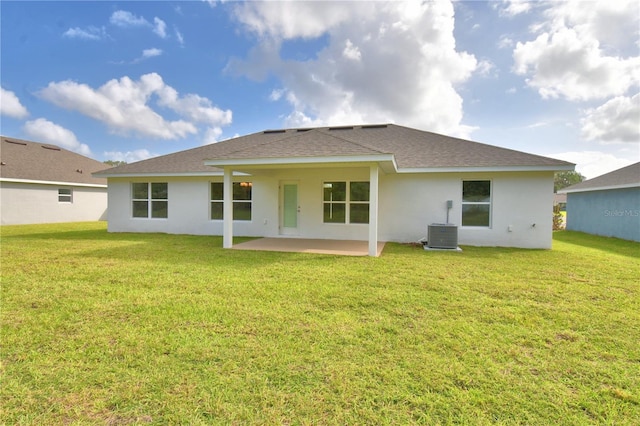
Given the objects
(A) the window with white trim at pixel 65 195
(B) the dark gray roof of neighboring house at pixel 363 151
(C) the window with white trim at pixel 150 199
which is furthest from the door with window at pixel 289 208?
(A) the window with white trim at pixel 65 195

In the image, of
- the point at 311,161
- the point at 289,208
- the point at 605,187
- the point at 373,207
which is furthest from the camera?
the point at 605,187

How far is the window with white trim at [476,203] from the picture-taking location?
399 inches

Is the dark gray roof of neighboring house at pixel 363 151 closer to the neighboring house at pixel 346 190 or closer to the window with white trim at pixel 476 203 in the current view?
the neighboring house at pixel 346 190

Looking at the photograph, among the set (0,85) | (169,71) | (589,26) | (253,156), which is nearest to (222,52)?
(169,71)

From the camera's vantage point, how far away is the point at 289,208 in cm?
1167

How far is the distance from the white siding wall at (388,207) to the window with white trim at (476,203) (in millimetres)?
199

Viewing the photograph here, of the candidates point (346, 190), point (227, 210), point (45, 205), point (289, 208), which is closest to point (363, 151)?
point (346, 190)

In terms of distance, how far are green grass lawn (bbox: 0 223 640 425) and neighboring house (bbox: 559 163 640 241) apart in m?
10.8

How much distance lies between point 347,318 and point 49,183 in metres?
23.4

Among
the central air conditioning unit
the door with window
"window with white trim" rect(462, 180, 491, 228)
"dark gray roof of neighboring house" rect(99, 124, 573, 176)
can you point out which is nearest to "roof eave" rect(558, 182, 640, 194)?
"dark gray roof of neighboring house" rect(99, 124, 573, 176)

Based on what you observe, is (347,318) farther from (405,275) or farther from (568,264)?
(568,264)

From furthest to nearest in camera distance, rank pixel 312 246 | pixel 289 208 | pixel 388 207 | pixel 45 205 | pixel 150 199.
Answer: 1. pixel 45 205
2. pixel 150 199
3. pixel 289 208
4. pixel 388 207
5. pixel 312 246

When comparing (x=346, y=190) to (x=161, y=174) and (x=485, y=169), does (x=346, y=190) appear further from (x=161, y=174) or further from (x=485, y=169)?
(x=161, y=174)

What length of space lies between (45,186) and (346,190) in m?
20.4
